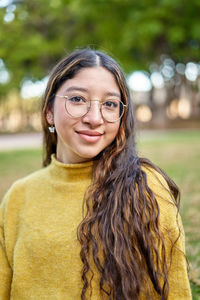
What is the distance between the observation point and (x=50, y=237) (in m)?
1.54

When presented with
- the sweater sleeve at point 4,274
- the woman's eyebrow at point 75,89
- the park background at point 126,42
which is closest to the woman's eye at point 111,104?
the woman's eyebrow at point 75,89

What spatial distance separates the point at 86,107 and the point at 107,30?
1930cm

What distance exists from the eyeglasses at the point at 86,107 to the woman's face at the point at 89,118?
0.01m

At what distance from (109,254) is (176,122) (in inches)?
988

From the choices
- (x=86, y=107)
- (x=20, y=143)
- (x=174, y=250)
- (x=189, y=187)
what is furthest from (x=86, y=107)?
(x=20, y=143)

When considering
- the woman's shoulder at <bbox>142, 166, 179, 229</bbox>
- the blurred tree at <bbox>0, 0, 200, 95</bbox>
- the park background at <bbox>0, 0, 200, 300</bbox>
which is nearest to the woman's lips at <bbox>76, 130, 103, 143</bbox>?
the woman's shoulder at <bbox>142, 166, 179, 229</bbox>

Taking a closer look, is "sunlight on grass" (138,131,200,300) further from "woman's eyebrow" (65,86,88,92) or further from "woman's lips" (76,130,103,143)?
"woman's eyebrow" (65,86,88,92)

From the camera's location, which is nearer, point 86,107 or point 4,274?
point 86,107

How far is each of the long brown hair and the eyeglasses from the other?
0.35 ft

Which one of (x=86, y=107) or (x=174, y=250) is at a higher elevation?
(x=86, y=107)

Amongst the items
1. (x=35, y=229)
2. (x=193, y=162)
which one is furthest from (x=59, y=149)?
(x=193, y=162)

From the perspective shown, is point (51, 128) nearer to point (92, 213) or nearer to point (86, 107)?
point (86, 107)

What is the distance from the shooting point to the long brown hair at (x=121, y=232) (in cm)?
142

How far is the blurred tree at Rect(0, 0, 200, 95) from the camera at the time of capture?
17734 millimetres
